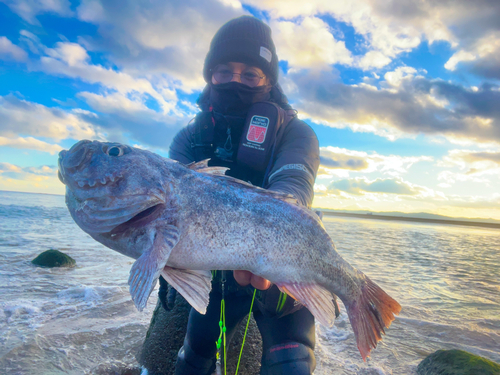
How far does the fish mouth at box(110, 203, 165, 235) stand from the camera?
83.1 inches

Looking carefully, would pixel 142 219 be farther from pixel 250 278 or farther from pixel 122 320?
pixel 122 320

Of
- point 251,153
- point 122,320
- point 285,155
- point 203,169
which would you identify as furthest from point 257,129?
point 122,320

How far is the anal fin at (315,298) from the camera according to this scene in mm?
2157

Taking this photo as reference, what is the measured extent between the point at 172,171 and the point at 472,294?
337 inches

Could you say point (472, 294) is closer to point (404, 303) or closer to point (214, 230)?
point (404, 303)

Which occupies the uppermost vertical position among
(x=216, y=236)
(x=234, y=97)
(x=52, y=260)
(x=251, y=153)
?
(x=234, y=97)

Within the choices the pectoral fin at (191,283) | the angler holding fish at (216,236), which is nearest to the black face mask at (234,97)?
the angler holding fish at (216,236)

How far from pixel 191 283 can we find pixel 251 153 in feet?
5.82

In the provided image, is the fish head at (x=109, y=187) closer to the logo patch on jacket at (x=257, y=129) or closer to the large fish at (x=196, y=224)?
the large fish at (x=196, y=224)

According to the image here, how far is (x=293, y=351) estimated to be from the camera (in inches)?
109

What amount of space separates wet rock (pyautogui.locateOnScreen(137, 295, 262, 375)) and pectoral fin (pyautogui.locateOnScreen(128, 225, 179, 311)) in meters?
2.37

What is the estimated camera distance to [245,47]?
156 inches

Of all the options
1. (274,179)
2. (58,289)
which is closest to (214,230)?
(274,179)

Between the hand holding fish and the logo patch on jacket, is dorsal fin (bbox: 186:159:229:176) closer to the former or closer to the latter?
the hand holding fish
